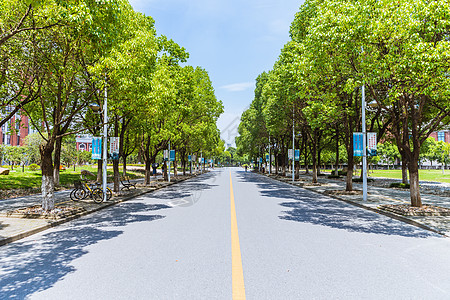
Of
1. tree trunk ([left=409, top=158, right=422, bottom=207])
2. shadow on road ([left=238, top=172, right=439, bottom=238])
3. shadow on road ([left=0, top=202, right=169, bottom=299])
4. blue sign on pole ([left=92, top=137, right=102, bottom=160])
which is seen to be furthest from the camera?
blue sign on pole ([left=92, top=137, right=102, bottom=160])

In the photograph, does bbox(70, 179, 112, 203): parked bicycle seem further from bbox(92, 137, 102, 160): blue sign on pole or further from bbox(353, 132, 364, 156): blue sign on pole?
bbox(353, 132, 364, 156): blue sign on pole

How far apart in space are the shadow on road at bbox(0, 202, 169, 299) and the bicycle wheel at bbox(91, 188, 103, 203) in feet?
11.6

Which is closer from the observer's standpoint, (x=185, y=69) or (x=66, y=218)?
(x=66, y=218)

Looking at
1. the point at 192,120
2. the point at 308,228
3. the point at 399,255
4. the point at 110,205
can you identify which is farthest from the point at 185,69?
the point at 399,255

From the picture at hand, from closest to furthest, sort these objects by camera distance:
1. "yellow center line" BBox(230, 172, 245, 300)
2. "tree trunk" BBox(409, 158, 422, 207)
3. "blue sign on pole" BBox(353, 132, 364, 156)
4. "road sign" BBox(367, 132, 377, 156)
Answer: "yellow center line" BBox(230, 172, 245, 300)
"tree trunk" BBox(409, 158, 422, 207)
"road sign" BBox(367, 132, 377, 156)
"blue sign on pole" BBox(353, 132, 364, 156)

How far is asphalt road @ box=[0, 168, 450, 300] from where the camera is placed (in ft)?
13.9

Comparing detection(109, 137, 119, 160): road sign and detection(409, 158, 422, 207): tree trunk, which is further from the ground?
detection(109, 137, 119, 160): road sign

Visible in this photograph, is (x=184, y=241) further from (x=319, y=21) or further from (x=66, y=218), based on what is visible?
(x=319, y=21)

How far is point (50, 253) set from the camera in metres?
6.11

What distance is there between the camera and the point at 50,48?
10.4 m

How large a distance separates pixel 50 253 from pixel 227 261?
356 cm

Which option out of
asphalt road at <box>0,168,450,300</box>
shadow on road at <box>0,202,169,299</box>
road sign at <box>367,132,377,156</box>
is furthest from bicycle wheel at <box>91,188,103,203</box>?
road sign at <box>367,132,377,156</box>

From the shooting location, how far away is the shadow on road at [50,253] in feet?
14.8

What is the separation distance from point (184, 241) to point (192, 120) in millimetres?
27146
